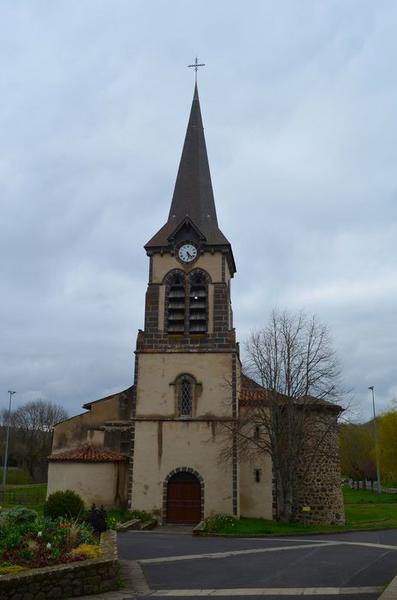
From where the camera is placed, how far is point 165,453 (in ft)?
85.2

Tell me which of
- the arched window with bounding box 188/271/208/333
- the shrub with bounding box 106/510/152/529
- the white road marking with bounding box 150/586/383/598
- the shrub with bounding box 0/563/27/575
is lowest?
the white road marking with bounding box 150/586/383/598

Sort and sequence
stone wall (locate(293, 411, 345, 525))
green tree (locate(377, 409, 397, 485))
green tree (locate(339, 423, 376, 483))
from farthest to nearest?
green tree (locate(339, 423, 376, 483)) → green tree (locate(377, 409, 397, 485)) → stone wall (locate(293, 411, 345, 525))

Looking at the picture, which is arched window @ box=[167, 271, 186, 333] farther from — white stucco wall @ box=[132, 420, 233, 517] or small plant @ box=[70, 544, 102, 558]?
small plant @ box=[70, 544, 102, 558]

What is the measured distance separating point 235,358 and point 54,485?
32.3ft

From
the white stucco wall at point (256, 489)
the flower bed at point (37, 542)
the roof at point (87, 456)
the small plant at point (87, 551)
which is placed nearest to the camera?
the flower bed at point (37, 542)

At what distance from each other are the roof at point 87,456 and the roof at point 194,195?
9.92 m

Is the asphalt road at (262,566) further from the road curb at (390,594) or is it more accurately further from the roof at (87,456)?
the roof at (87,456)

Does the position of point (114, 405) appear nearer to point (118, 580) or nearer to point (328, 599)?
point (118, 580)

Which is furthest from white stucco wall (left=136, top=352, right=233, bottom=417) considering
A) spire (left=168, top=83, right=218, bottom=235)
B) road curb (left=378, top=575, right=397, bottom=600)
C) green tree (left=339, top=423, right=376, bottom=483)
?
green tree (left=339, top=423, right=376, bottom=483)

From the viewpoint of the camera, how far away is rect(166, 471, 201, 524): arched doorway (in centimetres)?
2553

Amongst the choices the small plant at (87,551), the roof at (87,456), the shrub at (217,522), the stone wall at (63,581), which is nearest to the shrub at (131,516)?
the roof at (87,456)

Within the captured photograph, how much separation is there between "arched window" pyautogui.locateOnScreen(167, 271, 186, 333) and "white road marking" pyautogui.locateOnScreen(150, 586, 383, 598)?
56.3 ft

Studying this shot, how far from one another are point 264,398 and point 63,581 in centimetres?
1752

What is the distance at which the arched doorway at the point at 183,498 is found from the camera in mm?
25531
